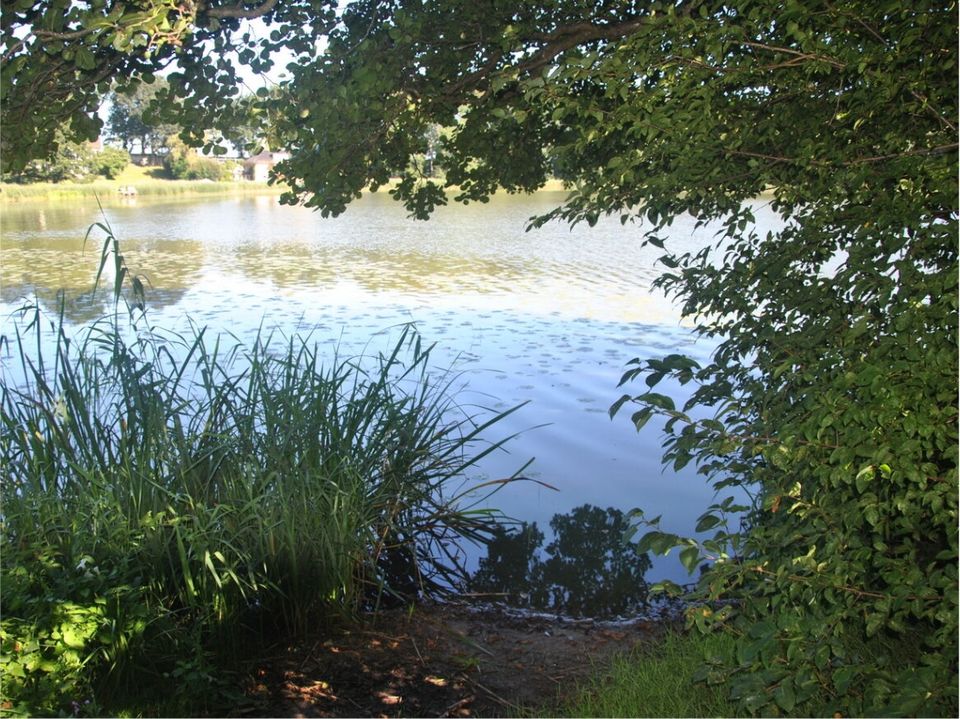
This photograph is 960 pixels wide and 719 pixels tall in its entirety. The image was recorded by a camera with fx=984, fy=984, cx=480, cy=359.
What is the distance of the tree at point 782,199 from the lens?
2148 mm

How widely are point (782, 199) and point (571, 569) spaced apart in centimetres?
212

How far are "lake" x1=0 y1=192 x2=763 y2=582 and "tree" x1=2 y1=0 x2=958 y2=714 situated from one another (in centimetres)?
47

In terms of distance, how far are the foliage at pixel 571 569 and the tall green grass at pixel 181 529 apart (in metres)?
0.29

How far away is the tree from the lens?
2148 mm

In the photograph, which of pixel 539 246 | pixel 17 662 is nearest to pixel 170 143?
pixel 539 246

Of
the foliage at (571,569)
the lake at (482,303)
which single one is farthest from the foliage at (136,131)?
the foliage at (571,569)

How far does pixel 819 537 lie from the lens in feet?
7.63

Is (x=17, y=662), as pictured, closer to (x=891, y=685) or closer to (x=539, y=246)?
(x=891, y=685)

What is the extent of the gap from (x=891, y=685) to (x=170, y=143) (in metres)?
43.9

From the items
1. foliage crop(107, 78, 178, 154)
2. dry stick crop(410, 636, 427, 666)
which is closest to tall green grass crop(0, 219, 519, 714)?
dry stick crop(410, 636, 427, 666)

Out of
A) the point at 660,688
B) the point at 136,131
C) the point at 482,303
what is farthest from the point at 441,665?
the point at 136,131

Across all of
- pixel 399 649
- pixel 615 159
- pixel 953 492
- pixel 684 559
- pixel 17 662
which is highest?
pixel 615 159

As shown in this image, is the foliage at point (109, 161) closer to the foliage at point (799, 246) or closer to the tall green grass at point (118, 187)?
the tall green grass at point (118, 187)

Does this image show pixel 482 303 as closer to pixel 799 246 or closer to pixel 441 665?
pixel 441 665
